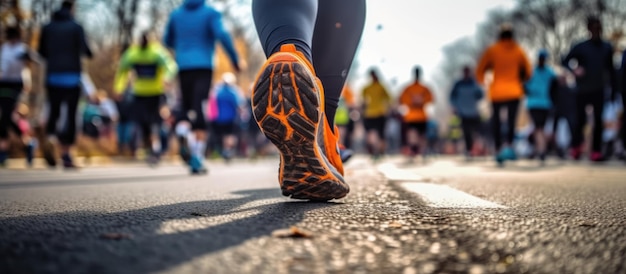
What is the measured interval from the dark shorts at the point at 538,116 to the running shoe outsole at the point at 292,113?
10515 mm

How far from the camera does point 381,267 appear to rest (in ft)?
3.64

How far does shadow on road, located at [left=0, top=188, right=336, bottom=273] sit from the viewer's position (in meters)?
1.13

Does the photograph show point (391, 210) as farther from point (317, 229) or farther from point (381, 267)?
point (381, 267)

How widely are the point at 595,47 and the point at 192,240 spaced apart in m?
9.50

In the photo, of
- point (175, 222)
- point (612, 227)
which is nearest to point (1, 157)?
point (175, 222)

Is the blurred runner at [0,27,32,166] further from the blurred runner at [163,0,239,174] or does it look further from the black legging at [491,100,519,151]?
the black legging at [491,100,519,151]

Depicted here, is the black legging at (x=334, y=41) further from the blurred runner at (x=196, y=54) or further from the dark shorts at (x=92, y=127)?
the dark shorts at (x=92, y=127)

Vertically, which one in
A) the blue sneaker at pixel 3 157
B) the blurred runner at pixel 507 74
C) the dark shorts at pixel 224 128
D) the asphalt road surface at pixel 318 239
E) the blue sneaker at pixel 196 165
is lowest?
the asphalt road surface at pixel 318 239

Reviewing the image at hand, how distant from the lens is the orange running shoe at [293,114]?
2076mm

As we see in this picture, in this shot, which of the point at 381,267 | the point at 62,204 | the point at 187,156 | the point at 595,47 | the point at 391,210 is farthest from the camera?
the point at 595,47

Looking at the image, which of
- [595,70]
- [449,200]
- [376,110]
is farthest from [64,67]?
[376,110]

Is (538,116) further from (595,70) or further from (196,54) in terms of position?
(196,54)

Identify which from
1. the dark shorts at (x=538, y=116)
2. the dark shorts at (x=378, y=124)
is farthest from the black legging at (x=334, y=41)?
the dark shorts at (x=378, y=124)

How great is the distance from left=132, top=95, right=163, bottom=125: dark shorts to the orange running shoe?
800 cm
